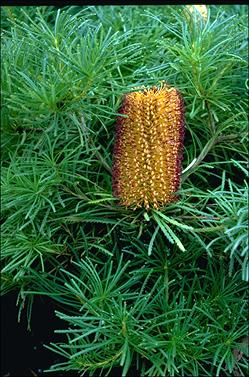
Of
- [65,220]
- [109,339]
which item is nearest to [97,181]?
[65,220]

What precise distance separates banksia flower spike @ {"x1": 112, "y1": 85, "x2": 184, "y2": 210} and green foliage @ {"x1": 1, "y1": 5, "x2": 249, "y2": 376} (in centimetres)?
2

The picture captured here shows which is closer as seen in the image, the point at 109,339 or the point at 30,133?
the point at 109,339

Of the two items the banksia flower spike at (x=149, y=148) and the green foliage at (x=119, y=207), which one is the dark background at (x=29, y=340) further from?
the banksia flower spike at (x=149, y=148)

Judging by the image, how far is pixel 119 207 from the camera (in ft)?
1.87

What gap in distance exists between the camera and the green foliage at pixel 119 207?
54 centimetres

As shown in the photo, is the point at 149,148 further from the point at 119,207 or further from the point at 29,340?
the point at 29,340

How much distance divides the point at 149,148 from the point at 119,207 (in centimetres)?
7

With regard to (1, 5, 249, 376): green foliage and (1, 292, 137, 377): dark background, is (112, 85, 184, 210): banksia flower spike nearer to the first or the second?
(1, 5, 249, 376): green foliage

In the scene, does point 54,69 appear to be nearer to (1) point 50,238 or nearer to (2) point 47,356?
(1) point 50,238

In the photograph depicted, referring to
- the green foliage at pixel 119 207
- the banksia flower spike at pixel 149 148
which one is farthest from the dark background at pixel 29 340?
the banksia flower spike at pixel 149 148

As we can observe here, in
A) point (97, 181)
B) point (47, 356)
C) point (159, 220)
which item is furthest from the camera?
point (47, 356)

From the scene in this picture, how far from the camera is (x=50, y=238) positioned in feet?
2.07

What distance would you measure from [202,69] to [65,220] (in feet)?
0.58

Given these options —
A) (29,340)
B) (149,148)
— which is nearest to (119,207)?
(149,148)
